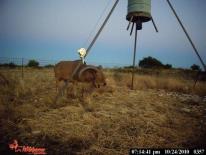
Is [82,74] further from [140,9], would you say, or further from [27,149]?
[27,149]

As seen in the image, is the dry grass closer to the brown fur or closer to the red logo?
the red logo

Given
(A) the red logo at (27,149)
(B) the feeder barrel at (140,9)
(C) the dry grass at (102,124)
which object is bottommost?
(A) the red logo at (27,149)

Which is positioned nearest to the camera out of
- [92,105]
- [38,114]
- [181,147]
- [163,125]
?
[181,147]

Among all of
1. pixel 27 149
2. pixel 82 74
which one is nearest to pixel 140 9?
pixel 82 74

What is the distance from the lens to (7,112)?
21.7ft

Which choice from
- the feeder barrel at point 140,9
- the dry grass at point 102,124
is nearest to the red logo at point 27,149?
the dry grass at point 102,124

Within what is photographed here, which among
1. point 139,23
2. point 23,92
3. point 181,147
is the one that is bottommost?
point 181,147

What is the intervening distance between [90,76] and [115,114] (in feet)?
11.2

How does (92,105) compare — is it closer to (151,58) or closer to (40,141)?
(40,141)

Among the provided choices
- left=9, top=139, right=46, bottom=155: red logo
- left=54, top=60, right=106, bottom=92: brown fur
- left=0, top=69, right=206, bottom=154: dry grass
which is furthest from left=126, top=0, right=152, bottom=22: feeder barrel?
left=9, top=139, right=46, bottom=155: red logo

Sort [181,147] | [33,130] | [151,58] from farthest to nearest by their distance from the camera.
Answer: [151,58], [33,130], [181,147]

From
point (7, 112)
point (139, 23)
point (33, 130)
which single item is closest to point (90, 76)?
point (139, 23)

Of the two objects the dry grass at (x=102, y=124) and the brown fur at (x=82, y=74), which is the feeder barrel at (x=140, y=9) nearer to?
the brown fur at (x=82, y=74)

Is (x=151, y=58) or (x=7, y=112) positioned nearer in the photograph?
(x=7, y=112)
